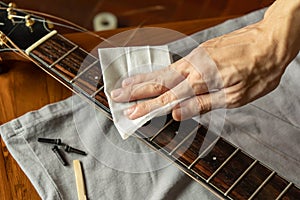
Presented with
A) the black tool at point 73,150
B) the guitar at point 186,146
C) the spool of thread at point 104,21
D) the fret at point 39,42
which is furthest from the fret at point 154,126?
the spool of thread at point 104,21

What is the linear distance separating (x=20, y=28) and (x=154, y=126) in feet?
0.96

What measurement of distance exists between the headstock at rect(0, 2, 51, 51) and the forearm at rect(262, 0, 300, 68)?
0.37 meters

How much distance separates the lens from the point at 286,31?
68 cm

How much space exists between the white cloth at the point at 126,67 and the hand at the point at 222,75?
1 cm

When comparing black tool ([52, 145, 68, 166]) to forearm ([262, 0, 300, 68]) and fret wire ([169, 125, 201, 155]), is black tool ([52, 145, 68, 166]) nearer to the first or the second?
fret wire ([169, 125, 201, 155])

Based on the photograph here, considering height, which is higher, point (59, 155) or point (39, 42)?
point (39, 42)

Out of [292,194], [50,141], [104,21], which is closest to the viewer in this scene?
[292,194]

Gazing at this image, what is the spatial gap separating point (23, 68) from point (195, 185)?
352 mm

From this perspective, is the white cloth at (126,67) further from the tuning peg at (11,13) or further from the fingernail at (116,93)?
the tuning peg at (11,13)

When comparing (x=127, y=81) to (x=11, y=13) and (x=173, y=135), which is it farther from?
(x=11, y=13)

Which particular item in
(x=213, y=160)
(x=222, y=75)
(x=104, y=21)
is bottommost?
(x=104, y=21)

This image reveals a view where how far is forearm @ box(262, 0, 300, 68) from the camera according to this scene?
26.8 inches

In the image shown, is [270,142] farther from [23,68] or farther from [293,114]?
[23,68]

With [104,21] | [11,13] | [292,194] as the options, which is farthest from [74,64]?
[104,21]
